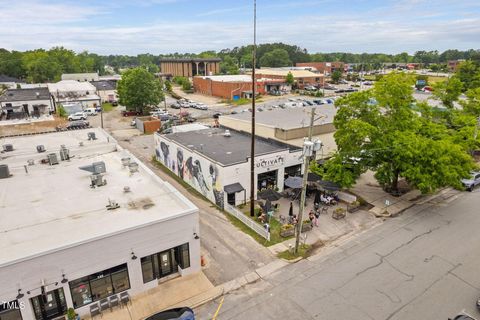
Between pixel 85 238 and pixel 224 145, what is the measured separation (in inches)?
766

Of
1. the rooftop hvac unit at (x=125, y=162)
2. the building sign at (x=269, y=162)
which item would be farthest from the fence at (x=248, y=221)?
the rooftop hvac unit at (x=125, y=162)

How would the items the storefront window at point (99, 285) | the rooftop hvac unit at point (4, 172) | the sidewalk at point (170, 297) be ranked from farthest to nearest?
the rooftop hvac unit at point (4, 172), the sidewalk at point (170, 297), the storefront window at point (99, 285)

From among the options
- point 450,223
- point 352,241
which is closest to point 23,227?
point 352,241

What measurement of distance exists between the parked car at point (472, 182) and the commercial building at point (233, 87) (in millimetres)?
65968

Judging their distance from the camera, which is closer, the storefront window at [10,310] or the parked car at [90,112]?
the storefront window at [10,310]

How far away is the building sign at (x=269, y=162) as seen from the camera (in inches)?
1096

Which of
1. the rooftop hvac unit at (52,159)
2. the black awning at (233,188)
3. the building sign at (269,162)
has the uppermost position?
the rooftop hvac unit at (52,159)

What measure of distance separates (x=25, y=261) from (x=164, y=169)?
23476 mm

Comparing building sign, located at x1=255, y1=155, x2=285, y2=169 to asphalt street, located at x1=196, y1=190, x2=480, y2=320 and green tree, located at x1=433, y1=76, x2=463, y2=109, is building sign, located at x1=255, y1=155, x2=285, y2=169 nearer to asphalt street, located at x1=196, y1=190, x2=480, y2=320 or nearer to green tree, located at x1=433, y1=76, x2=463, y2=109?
asphalt street, located at x1=196, y1=190, x2=480, y2=320

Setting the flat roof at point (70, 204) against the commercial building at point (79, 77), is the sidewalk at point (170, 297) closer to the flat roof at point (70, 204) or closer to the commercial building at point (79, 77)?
the flat roof at point (70, 204)

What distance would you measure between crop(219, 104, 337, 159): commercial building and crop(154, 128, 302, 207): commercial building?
4.81 ft

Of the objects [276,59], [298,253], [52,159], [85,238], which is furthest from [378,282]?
[276,59]

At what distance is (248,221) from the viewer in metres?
24.0

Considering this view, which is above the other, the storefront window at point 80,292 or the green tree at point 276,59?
the green tree at point 276,59
